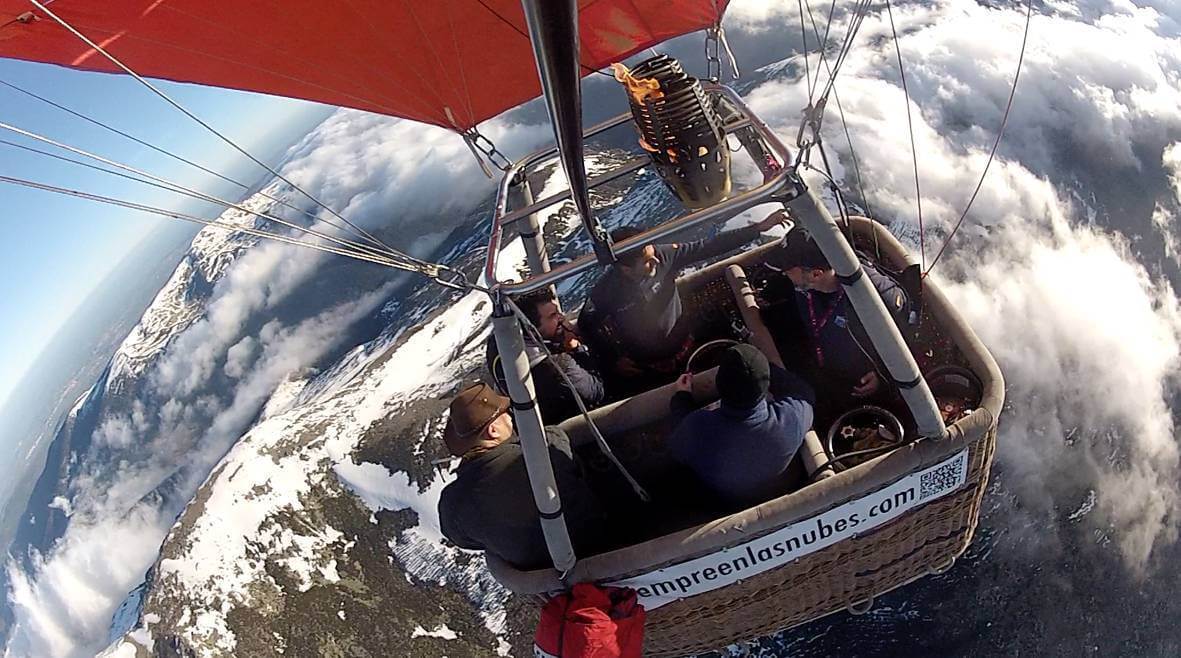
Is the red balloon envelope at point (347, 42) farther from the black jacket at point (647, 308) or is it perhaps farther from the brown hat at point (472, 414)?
the brown hat at point (472, 414)

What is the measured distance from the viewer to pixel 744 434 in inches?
102

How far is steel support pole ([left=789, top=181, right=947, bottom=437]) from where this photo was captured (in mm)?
1957

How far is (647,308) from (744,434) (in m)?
1.37

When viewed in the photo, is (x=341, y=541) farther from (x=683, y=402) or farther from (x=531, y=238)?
(x=683, y=402)

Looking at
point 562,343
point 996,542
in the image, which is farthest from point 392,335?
point 562,343

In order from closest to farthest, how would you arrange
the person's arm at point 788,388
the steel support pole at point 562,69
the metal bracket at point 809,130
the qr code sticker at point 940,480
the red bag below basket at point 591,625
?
the steel support pole at point 562,69
the metal bracket at point 809,130
the red bag below basket at point 591,625
the qr code sticker at point 940,480
the person's arm at point 788,388

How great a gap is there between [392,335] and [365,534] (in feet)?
67.8

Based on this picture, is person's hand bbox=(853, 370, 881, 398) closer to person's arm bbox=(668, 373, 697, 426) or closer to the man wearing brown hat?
person's arm bbox=(668, 373, 697, 426)

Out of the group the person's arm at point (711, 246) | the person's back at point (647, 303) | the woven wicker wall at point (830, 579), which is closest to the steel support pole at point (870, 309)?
the woven wicker wall at point (830, 579)

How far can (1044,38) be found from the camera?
4878 centimetres

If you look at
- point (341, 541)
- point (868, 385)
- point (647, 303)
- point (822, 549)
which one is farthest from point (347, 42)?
point (341, 541)

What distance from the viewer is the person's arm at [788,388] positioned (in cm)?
289

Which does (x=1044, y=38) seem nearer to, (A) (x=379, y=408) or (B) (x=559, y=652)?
(A) (x=379, y=408)

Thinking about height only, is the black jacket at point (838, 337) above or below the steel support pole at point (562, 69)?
below
